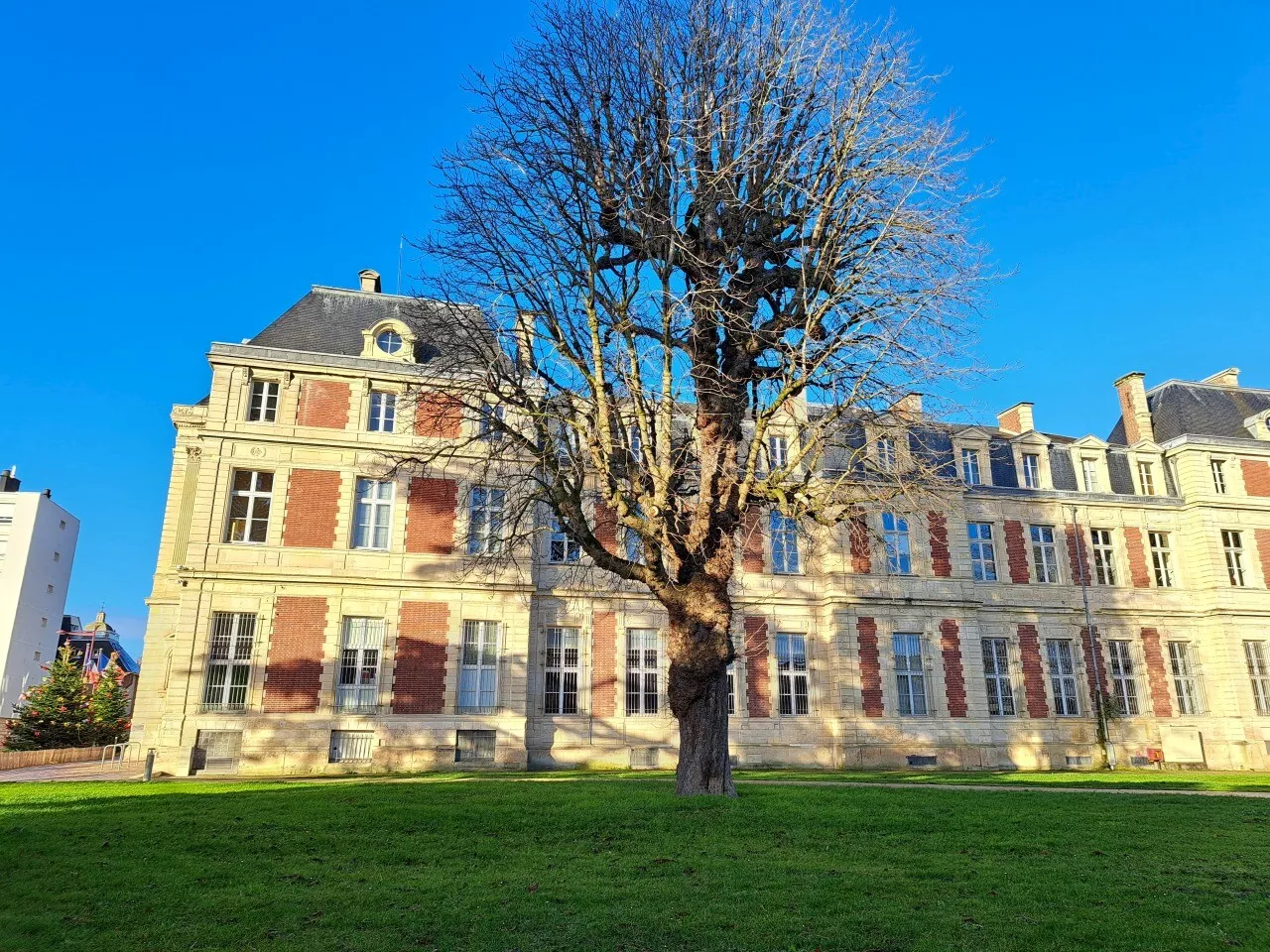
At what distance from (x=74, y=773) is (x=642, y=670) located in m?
16.3

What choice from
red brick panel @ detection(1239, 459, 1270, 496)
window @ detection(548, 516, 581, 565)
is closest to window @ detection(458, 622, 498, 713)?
window @ detection(548, 516, 581, 565)

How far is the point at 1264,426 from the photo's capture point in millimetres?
35719

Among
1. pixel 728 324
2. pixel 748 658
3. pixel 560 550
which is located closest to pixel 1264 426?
pixel 748 658

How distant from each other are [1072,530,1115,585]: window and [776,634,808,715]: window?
41.4 ft

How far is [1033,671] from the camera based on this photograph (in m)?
31.2

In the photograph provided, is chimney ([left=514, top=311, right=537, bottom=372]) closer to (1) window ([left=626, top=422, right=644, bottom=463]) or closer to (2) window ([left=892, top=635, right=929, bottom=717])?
(1) window ([left=626, top=422, right=644, bottom=463])

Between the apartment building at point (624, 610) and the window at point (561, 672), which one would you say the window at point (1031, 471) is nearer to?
the apartment building at point (624, 610)

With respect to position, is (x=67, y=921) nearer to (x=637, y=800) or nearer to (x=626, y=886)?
(x=626, y=886)

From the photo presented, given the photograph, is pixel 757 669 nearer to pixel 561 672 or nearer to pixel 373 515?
pixel 561 672

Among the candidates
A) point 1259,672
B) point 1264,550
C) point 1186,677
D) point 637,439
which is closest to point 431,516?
point 637,439

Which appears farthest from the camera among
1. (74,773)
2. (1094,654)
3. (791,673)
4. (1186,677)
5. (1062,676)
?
(1186,677)

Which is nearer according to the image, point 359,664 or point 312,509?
point 359,664

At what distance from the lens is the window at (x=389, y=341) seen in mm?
27625

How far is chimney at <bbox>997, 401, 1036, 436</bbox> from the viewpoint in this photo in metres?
35.9
